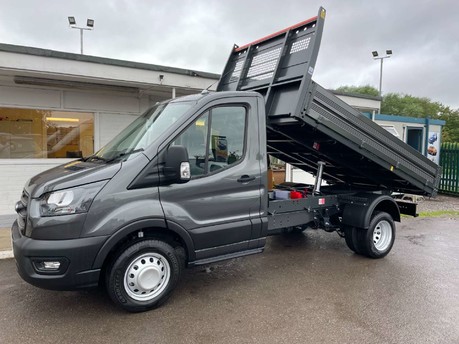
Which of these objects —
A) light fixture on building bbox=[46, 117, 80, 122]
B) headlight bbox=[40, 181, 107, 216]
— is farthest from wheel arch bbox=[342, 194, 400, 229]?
light fixture on building bbox=[46, 117, 80, 122]

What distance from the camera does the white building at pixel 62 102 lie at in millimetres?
7211

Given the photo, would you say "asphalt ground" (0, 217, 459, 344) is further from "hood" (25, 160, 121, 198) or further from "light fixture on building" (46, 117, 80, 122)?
"light fixture on building" (46, 117, 80, 122)

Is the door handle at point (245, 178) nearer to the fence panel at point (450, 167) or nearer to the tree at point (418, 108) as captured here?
the fence panel at point (450, 167)

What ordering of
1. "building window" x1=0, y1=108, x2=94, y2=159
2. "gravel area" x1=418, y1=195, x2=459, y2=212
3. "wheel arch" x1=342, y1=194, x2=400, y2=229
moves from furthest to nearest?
"gravel area" x1=418, y1=195, x2=459, y2=212 → "building window" x1=0, y1=108, x2=94, y2=159 → "wheel arch" x1=342, y1=194, x2=400, y2=229

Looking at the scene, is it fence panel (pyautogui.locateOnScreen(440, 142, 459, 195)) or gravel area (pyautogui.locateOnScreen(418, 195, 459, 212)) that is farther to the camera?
fence panel (pyautogui.locateOnScreen(440, 142, 459, 195))

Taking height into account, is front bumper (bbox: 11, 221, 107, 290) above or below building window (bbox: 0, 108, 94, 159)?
below

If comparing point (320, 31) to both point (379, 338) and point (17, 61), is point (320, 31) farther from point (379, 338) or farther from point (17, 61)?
point (17, 61)

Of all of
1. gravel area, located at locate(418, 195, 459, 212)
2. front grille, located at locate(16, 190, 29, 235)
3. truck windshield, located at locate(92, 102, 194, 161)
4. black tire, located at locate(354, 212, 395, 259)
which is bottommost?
gravel area, located at locate(418, 195, 459, 212)

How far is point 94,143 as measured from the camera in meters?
8.91

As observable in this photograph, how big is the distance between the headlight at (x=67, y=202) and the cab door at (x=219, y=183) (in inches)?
29.6

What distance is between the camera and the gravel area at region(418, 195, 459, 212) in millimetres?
10902

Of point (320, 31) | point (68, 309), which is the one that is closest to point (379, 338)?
point (68, 309)

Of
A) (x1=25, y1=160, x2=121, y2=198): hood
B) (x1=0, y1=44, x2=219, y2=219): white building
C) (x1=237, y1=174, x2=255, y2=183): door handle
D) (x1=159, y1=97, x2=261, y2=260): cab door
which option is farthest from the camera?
(x1=0, y1=44, x2=219, y2=219): white building

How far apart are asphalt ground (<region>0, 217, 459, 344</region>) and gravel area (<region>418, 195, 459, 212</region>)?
574 centimetres
